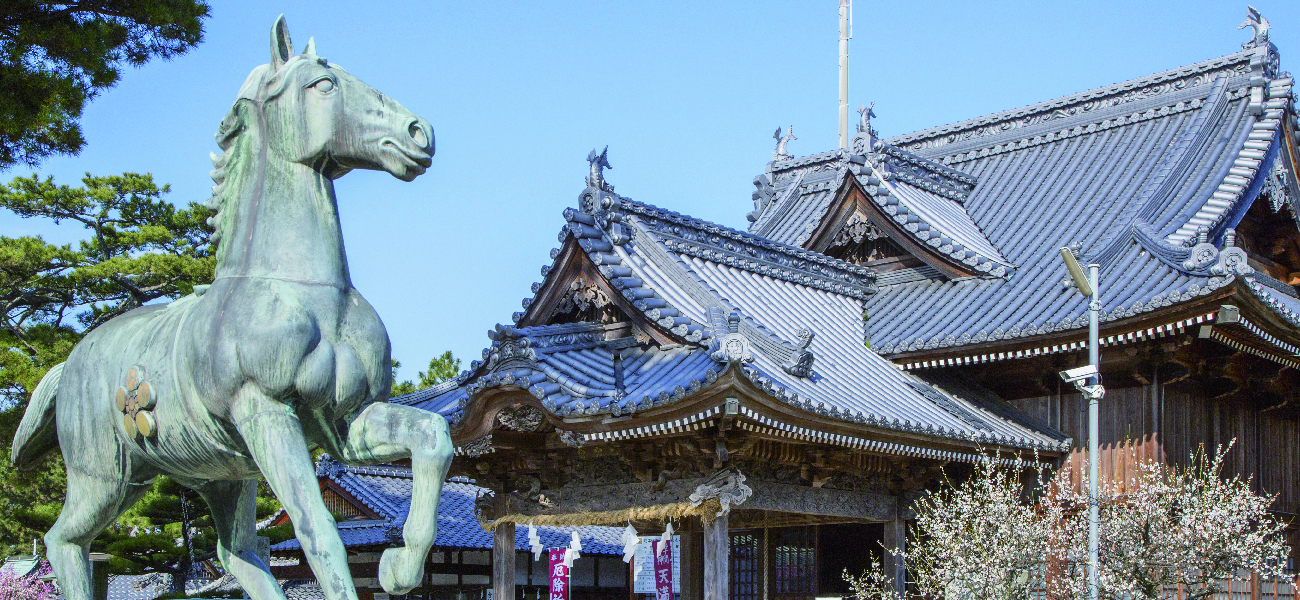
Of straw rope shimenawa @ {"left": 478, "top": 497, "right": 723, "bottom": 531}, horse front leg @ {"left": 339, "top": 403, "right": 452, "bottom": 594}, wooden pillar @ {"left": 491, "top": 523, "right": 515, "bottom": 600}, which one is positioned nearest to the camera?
horse front leg @ {"left": 339, "top": 403, "right": 452, "bottom": 594}

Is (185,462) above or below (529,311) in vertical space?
below

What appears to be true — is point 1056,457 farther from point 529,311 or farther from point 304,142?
point 304,142

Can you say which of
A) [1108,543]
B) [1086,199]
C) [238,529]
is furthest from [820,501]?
[238,529]

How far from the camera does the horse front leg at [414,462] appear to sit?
4.20 meters

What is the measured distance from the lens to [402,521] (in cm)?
2483

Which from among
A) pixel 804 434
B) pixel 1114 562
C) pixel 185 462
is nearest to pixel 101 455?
pixel 185 462

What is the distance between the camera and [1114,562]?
39.6 ft

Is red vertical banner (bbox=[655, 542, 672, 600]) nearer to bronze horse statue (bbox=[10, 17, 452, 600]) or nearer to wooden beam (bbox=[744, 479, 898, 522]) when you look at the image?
wooden beam (bbox=[744, 479, 898, 522])

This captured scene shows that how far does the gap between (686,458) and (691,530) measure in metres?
3.29

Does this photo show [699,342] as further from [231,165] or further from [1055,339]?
[231,165]

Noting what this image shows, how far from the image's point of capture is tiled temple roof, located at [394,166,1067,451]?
12.3 meters

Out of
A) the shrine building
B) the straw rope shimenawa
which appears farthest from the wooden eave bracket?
the straw rope shimenawa

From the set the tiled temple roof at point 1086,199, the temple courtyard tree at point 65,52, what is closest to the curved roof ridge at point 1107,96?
the tiled temple roof at point 1086,199

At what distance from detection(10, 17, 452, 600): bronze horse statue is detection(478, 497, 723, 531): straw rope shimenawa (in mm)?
8055
